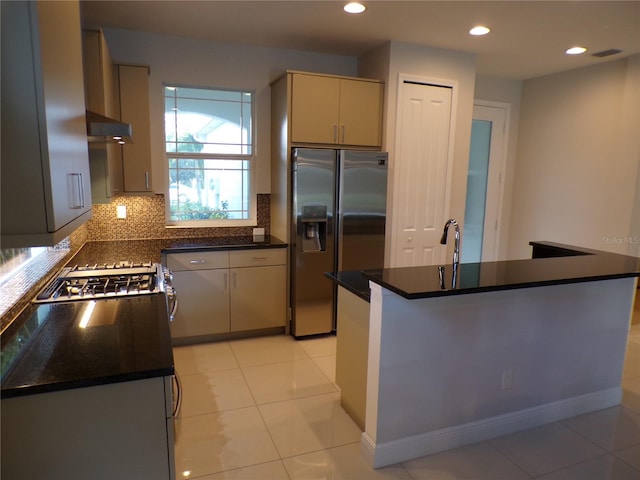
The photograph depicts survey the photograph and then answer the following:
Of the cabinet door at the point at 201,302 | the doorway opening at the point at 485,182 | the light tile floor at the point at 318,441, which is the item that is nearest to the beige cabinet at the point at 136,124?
the cabinet door at the point at 201,302

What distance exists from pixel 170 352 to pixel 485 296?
5.30ft

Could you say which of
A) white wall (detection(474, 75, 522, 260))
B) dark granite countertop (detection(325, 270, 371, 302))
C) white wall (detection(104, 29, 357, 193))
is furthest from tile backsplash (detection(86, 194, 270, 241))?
white wall (detection(474, 75, 522, 260))

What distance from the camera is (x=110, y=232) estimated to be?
3730 mm

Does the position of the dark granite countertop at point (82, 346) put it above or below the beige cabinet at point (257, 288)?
above

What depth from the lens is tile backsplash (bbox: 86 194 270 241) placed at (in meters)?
3.68

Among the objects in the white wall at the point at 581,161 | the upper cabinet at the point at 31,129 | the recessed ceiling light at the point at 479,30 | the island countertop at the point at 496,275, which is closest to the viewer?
the upper cabinet at the point at 31,129

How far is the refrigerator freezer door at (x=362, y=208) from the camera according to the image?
3.72 m

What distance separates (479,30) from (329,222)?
195cm

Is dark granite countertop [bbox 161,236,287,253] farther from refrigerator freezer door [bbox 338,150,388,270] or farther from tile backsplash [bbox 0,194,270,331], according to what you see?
refrigerator freezer door [bbox 338,150,388,270]

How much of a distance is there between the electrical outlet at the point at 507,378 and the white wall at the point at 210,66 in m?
2.67

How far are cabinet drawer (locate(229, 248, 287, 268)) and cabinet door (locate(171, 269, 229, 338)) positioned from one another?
0.44ft

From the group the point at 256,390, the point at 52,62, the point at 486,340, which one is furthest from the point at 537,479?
the point at 52,62

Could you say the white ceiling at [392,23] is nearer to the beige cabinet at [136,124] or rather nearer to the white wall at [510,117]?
the beige cabinet at [136,124]

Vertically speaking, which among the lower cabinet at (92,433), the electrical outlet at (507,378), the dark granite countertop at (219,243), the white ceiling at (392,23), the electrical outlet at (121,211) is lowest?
the electrical outlet at (507,378)
